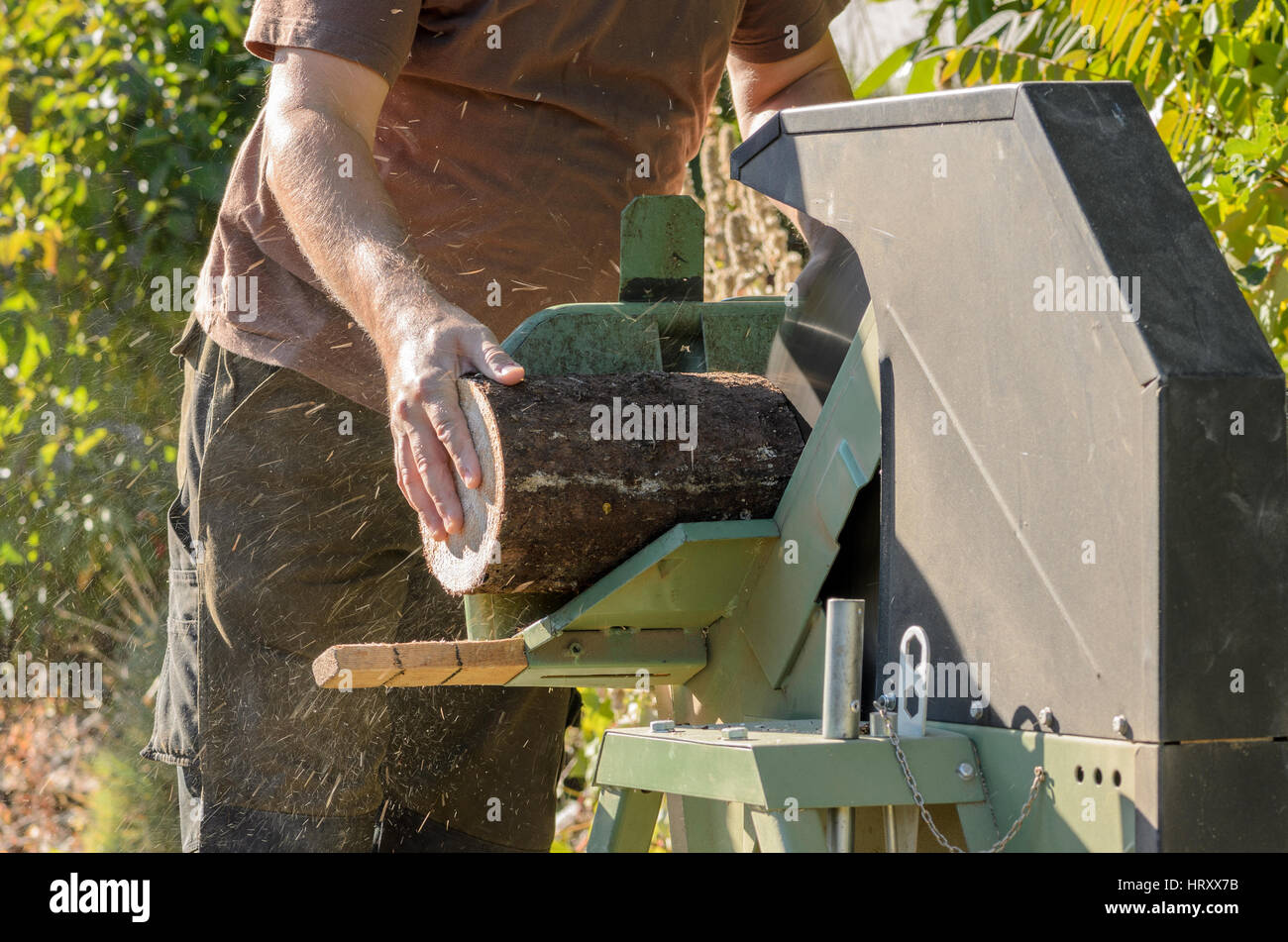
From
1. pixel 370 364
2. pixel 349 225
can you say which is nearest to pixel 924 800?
pixel 349 225

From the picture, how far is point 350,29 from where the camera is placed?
245cm

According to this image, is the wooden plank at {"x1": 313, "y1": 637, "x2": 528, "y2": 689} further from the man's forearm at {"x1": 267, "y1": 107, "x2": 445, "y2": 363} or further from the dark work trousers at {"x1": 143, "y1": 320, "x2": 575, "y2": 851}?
the dark work trousers at {"x1": 143, "y1": 320, "x2": 575, "y2": 851}

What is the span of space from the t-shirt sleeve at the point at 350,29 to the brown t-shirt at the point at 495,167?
0.34 feet

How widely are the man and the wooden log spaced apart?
Result: 693 mm

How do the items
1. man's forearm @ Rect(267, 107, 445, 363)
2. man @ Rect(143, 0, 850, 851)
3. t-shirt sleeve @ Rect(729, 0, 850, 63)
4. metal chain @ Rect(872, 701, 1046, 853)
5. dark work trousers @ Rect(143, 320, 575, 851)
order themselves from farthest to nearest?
1. t-shirt sleeve @ Rect(729, 0, 850, 63)
2. dark work trousers @ Rect(143, 320, 575, 851)
3. man @ Rect(143, 0, 850, 851)
4. man's forearm @ Rect(267, 107, 445, 363)
5. metal chain @ Rect(872, 701, 1046, 853)

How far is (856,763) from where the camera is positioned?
162cm

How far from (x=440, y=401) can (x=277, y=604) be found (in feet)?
3.28

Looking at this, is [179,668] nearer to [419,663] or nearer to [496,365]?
[419,663]

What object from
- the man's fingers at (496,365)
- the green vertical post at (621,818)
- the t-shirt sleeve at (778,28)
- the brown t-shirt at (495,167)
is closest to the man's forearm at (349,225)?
the man's fingers at (496,365)

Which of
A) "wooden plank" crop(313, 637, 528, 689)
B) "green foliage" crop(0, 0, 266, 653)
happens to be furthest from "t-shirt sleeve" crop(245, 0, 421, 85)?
"green foliage" crop(0, 0, 266, 653)

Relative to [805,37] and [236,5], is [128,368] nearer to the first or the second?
[236,5]

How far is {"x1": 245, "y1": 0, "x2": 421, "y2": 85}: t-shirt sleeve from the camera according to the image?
244cm

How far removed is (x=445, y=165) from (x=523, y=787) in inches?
50.9

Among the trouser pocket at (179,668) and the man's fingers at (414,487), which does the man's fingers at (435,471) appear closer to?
the man's fingers at (414,487)
